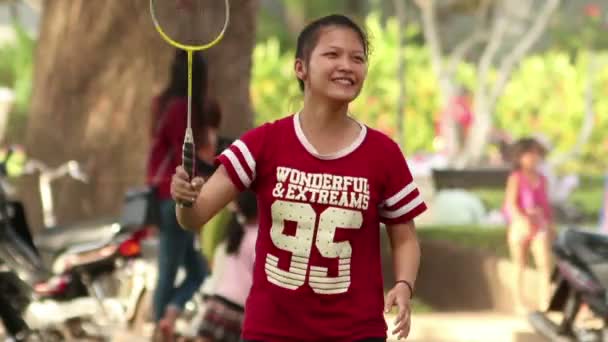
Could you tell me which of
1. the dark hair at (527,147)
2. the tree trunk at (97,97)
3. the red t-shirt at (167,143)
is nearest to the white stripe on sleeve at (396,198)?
Answer: the red t-shirt at (167,143)

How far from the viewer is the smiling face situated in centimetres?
480

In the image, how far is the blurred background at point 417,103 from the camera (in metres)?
13.2

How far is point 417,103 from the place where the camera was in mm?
30391

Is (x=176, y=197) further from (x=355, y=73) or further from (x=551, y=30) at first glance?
(x=551, y=30)

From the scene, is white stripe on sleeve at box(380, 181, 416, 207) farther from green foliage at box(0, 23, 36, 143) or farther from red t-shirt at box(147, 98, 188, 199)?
green foliage at box(0, 23, 36, 143)

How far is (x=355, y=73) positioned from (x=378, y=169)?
0.27 m

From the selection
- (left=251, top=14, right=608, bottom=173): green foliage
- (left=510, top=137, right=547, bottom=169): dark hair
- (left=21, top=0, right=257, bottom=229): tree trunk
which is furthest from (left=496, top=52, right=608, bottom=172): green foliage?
(left=21, top=0, right=257, bottom=229): tree trunk

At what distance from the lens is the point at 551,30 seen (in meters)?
34.7

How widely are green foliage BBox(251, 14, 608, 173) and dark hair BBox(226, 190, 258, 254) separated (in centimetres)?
2035

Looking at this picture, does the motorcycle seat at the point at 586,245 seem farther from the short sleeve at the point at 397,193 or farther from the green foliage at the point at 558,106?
the green foliage at the point at 558,106

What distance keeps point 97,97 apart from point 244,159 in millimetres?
8836

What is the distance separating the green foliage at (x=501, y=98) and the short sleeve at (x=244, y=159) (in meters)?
23.8

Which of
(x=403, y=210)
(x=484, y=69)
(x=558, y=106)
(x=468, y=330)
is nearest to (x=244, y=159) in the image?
(x=403, y=210)

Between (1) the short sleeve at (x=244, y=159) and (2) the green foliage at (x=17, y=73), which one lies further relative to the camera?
(2) the green foliage at (x=17, y=73)
